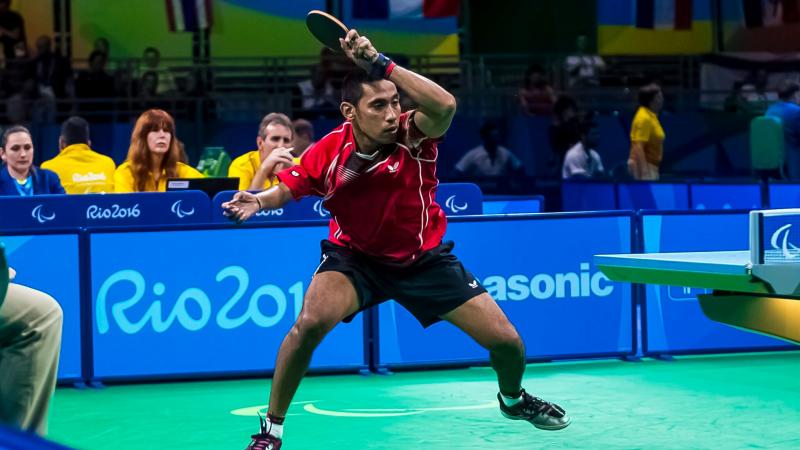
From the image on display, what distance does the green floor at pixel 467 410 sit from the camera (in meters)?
7.67

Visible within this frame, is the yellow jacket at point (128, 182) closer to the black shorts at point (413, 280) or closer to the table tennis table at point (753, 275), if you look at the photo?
the black shorts at point (413, 280)

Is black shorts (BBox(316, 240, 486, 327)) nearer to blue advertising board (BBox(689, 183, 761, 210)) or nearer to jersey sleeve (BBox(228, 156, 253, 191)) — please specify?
jersey sleeve (BBox(228, 156, 253, 191))

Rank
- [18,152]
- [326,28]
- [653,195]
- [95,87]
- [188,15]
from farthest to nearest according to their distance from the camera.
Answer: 1. [188,15]
2. [95,87]
3. [653,195]
4. [18,152]
5. [326,28]

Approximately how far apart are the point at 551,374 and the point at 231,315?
215 centimetres

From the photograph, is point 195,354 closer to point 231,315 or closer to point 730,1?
point 231,315

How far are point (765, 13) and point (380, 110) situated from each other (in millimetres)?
19614

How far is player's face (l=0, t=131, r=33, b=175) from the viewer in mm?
11281

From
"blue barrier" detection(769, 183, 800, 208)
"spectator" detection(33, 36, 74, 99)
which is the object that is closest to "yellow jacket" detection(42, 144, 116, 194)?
"blue barrier" detection(769, 183, 800, 208)

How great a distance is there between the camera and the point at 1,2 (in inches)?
842

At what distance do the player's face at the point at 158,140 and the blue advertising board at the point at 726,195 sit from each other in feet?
18.5

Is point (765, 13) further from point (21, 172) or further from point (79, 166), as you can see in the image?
point (21, 172)

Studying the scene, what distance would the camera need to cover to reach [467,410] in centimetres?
853

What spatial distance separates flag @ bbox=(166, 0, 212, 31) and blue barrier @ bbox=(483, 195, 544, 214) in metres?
10.4

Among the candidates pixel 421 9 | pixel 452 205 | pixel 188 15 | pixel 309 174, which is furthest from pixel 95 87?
pixel 309 174
